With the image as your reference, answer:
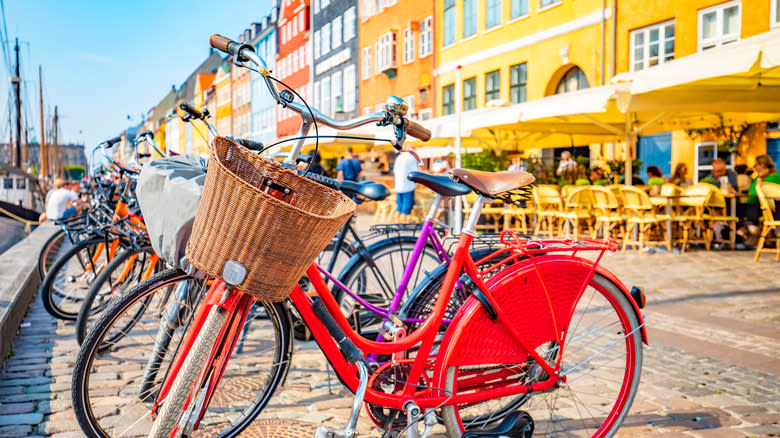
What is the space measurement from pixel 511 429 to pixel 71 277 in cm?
412

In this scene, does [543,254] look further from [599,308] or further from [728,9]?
[728,9]

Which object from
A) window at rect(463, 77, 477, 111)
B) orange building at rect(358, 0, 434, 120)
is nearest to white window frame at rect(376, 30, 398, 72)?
orange building at rect(358, 0, 434, 120)

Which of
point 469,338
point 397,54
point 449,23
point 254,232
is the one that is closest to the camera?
point 254,232

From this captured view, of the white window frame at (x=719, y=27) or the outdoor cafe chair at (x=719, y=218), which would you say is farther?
the white window frame at (x=719, y=27)

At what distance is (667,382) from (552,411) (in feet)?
2.97

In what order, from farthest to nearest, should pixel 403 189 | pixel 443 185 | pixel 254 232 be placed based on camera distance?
pixel 403 189 < pixel 443 185 < pixel 254 232

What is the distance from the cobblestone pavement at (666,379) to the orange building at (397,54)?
21202mm

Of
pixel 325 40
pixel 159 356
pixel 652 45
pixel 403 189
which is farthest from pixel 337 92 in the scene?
pixel 159 356

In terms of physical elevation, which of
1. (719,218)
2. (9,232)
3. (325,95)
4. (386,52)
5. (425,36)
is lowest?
(9,232)

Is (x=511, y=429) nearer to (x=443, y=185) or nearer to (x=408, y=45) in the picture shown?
(x=443, y=185)

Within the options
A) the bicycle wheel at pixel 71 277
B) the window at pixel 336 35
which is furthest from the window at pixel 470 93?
the bicycle wheel at pixel 71 277

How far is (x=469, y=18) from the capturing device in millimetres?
23875

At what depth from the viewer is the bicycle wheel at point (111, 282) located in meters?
4.01

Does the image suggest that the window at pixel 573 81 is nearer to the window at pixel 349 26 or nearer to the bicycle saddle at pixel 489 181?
the window at pixel 349 26
